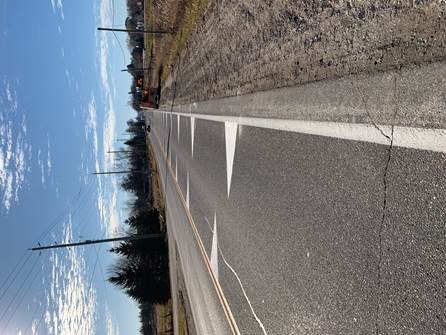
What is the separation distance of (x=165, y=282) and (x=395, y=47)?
2472 centimetres

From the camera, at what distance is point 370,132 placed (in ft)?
16.4

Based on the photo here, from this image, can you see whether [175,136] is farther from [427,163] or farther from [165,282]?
[427,163]

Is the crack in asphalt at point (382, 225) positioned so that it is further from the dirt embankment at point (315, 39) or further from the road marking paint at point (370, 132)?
the dirt embankment at point (315, 39)

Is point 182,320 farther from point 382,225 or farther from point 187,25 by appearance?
point 382,225

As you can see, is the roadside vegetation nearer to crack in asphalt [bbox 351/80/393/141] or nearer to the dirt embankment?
the dirt embankment

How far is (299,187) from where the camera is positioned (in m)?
6.30

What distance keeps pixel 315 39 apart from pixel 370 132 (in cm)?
215

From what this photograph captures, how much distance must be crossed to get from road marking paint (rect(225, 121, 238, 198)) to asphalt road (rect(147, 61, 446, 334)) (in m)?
0.09

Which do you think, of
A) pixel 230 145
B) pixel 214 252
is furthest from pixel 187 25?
pixel 214 252

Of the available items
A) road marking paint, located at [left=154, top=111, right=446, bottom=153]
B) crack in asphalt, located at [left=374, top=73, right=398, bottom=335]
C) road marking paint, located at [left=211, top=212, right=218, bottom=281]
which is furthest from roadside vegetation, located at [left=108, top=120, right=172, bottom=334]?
crack in asphalt, located at [left=374, top=73, right=398, bottom=335]

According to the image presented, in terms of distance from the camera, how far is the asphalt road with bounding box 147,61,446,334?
4023 mm

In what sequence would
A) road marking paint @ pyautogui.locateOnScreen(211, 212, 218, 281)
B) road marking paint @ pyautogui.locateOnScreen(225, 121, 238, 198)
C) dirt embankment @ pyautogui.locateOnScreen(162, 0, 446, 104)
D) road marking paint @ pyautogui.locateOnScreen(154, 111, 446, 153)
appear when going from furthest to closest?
road marking paint @ pyautogui.locateOnScreen(211, 212, 218, 281) → road marking paint @ pyautogui.locateOnScreen(225, 121, 238, 198) → dirt embankment @ pyautogui.locateOnScreen(162, 0, 446, 104) → road marking paint @ pyautogui.locateOnScreen(154, 111, 446, 153)

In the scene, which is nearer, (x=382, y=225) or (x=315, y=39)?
(x=382, y=225)

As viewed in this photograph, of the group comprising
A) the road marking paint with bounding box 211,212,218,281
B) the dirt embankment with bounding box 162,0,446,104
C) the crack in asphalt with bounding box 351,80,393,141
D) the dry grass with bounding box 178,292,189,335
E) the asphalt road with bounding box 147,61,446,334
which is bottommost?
the dry grass with bounding box 178,292,189,335
